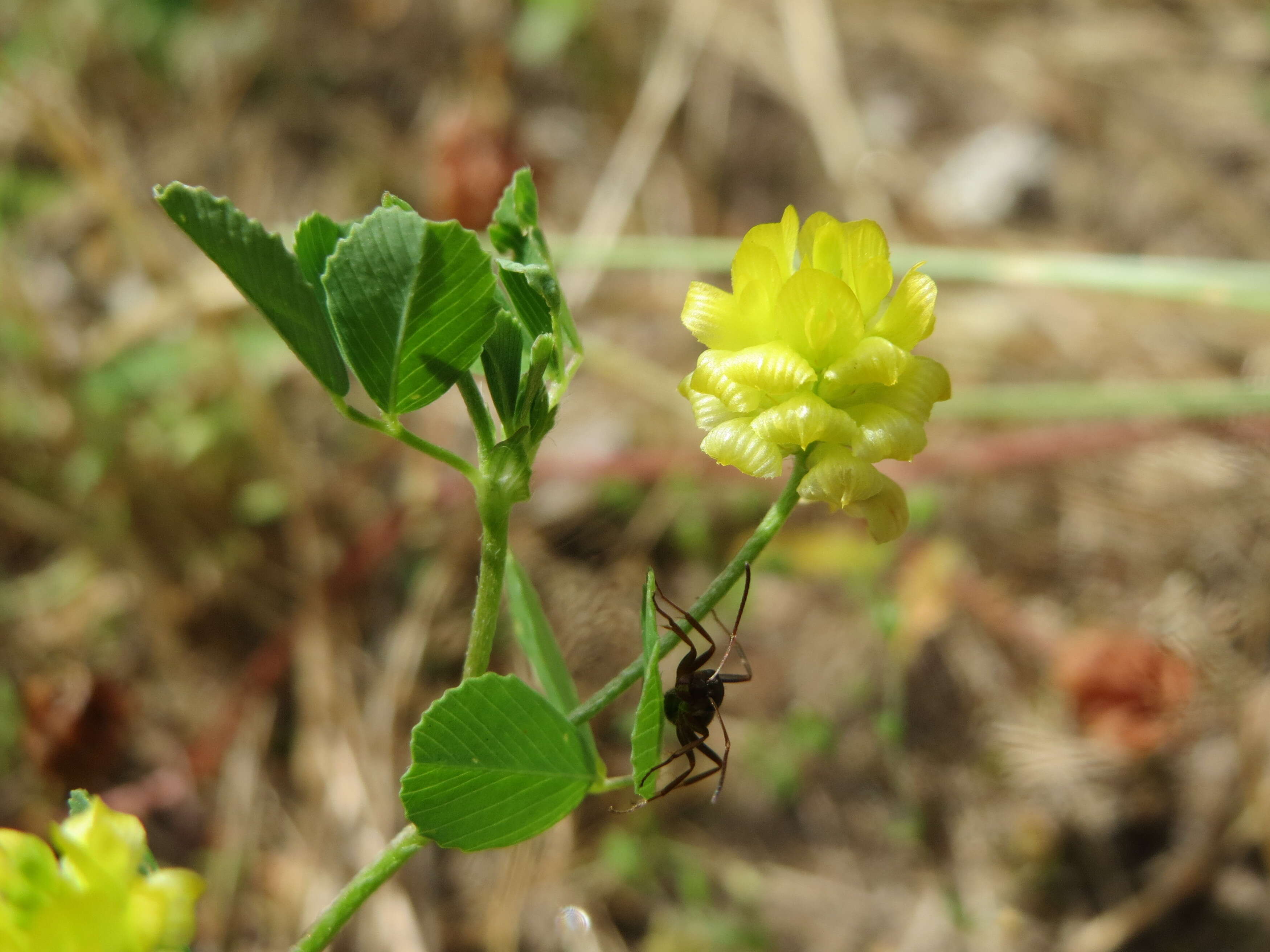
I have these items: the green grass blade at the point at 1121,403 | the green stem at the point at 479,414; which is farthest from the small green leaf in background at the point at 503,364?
the green grass blade at the point at 1121,403

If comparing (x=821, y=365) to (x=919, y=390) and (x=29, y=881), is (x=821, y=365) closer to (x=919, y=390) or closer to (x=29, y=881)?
(x=919, y=390)

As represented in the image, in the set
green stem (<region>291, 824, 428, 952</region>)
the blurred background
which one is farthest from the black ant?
the blurred background

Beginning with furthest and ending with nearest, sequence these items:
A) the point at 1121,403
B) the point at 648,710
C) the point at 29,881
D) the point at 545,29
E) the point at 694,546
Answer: the point at 545,29, the point at 694,546, the point at 1121,403, the point at 648,710, the point at 29,881

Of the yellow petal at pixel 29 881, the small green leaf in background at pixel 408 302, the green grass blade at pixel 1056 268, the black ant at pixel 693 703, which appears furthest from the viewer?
the green grass blade at pixel 1056 268

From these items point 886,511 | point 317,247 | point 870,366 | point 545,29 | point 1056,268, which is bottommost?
point 886,511

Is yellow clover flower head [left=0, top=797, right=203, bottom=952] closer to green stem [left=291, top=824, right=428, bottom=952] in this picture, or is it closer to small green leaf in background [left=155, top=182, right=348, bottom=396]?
green stem [left=291, top=824, right=428, bottom=952]

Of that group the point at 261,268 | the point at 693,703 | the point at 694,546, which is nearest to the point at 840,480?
the point at 693,703

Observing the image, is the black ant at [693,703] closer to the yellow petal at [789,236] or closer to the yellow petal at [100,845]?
the yellow petal at [789,236]
